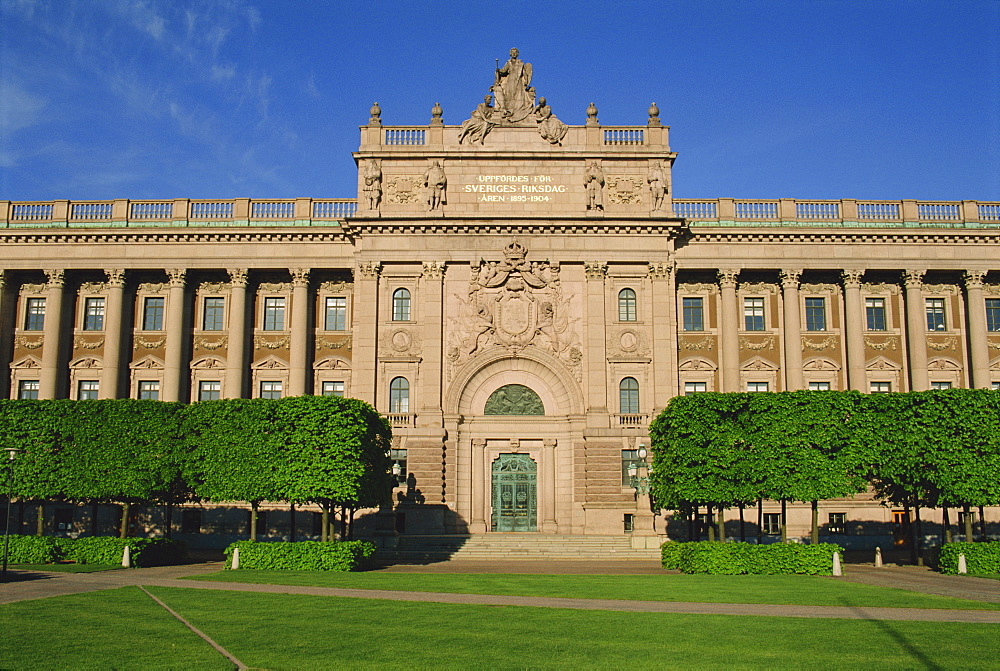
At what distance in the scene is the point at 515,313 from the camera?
2349 inches

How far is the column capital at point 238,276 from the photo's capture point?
Result: 62.3 meters

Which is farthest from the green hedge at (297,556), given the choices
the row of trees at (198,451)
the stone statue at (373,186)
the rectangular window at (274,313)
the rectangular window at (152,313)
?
the rectangular window at (152,313)

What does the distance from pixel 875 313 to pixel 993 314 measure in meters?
8.15

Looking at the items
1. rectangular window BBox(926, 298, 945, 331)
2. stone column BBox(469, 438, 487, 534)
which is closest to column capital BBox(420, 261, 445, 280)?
stone column BBox(469, 438, 487, 534)

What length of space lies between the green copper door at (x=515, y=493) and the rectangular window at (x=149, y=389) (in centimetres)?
2336

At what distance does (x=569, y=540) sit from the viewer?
5328 cm

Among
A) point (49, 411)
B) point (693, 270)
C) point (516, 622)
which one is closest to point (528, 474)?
point (693, 270)

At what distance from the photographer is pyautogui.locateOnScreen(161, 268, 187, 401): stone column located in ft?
200

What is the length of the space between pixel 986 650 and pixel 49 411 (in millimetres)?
43609

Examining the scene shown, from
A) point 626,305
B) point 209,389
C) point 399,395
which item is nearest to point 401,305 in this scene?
point 399,395

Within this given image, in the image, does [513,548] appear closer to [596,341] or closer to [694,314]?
[596,341]

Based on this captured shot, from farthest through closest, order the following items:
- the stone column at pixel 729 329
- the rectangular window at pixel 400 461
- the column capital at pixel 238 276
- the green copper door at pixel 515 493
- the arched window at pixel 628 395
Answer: the column capital at pixel 238 276 → the stone column at pixel 729 329 → the arched window at pixel 628 395 → the green copper door at pixel 515 493 → the rectangular window at pixel 400 461

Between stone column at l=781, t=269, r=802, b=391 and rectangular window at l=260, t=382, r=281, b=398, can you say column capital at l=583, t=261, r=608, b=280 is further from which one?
rectangular window at l=260, t=382, r=281, b=398

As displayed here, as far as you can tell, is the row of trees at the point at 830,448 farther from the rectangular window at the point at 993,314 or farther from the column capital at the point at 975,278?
the rectangular window at the point at 993,314
